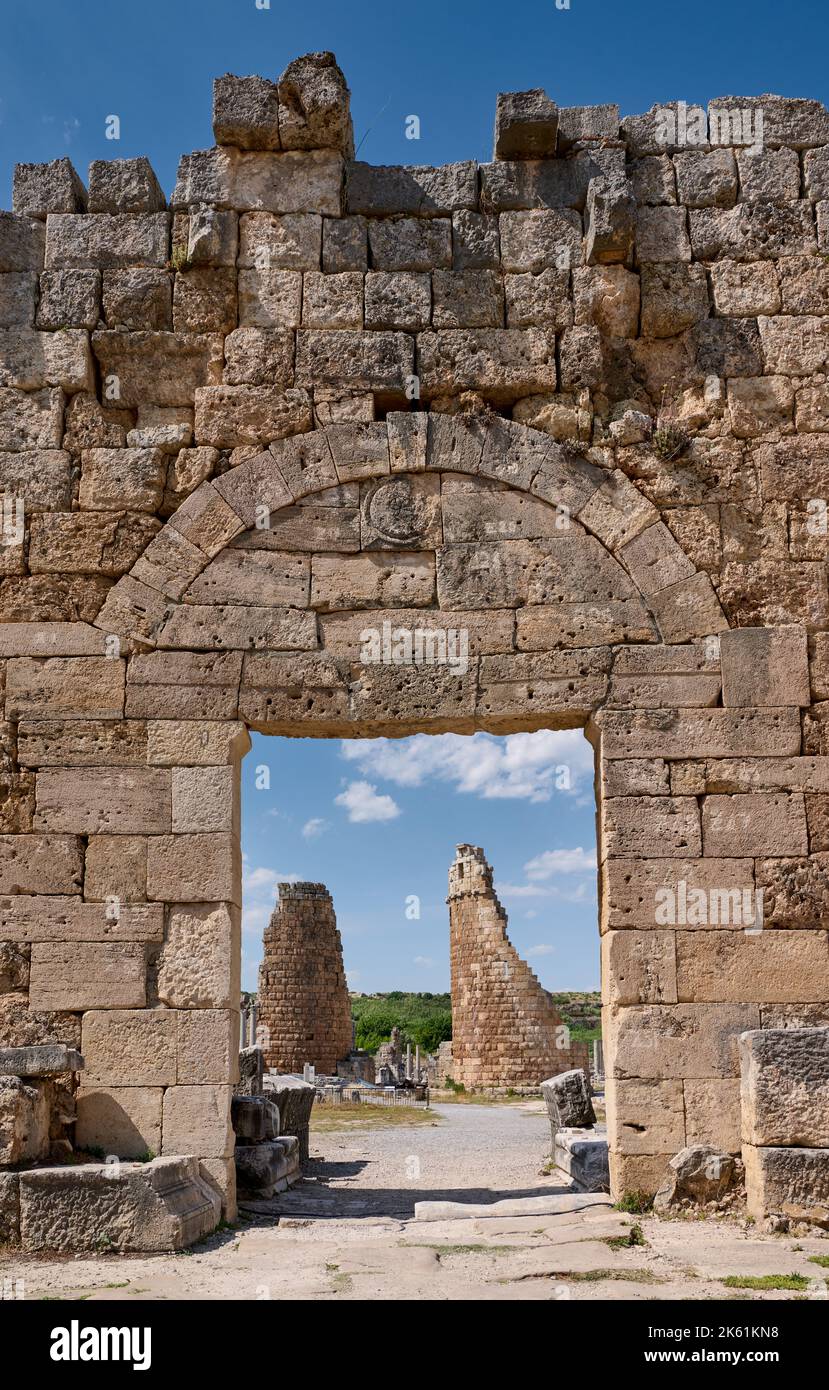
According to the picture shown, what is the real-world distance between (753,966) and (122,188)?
619 cm

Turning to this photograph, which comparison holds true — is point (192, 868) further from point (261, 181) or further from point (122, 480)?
point (261, 181)

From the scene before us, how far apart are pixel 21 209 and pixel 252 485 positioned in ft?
8.10

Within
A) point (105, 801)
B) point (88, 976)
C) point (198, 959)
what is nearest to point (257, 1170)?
point (198, 959)

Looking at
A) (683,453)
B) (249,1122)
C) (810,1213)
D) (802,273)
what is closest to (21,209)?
(683,453)

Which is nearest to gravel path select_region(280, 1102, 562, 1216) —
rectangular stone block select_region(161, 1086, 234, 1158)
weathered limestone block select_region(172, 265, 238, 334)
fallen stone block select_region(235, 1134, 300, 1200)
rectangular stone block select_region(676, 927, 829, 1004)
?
fallen stone block select_region(235, 1134, 300, 1200)

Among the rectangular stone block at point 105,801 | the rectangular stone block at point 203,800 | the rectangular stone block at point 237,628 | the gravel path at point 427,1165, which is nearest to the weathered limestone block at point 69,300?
the rectangular stone block at point 237,628

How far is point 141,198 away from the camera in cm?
785

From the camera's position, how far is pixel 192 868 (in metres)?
6.90

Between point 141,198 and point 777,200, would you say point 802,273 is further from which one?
point 141,198

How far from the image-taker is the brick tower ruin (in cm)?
1975

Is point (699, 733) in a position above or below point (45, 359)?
below

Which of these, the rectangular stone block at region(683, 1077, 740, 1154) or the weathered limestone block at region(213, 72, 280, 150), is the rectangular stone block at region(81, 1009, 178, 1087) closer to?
the rectangular stone block at region(683, 1077, 740, 1154)

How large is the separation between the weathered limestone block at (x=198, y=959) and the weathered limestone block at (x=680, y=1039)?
2.19 meters

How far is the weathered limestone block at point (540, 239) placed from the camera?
7781mm
